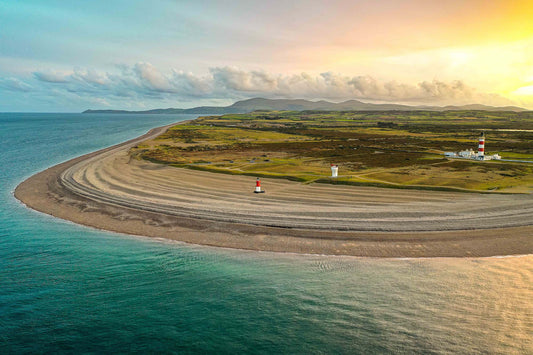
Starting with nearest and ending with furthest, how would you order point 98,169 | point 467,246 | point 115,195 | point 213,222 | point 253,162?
1. point 467,246
2. point 213,222
3. point 115,195
4. point 98,169
5. point 253,162

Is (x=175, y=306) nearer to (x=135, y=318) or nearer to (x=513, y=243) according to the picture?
(x=135, y=318)

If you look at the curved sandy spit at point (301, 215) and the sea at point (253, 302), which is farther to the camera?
the curved sandy spit at point (301, 215)

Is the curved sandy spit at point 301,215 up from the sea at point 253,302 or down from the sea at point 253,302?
up

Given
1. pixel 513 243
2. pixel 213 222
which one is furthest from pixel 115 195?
pixel 513 243

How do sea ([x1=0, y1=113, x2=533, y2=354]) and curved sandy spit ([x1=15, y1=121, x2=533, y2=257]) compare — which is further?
curved sandy spit ([x1=15, y1=121, x2=533, y2=257])

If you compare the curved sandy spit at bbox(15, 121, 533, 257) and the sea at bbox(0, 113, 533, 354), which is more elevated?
the curved sandy spit at bbox(15, 121, 533, 257)
